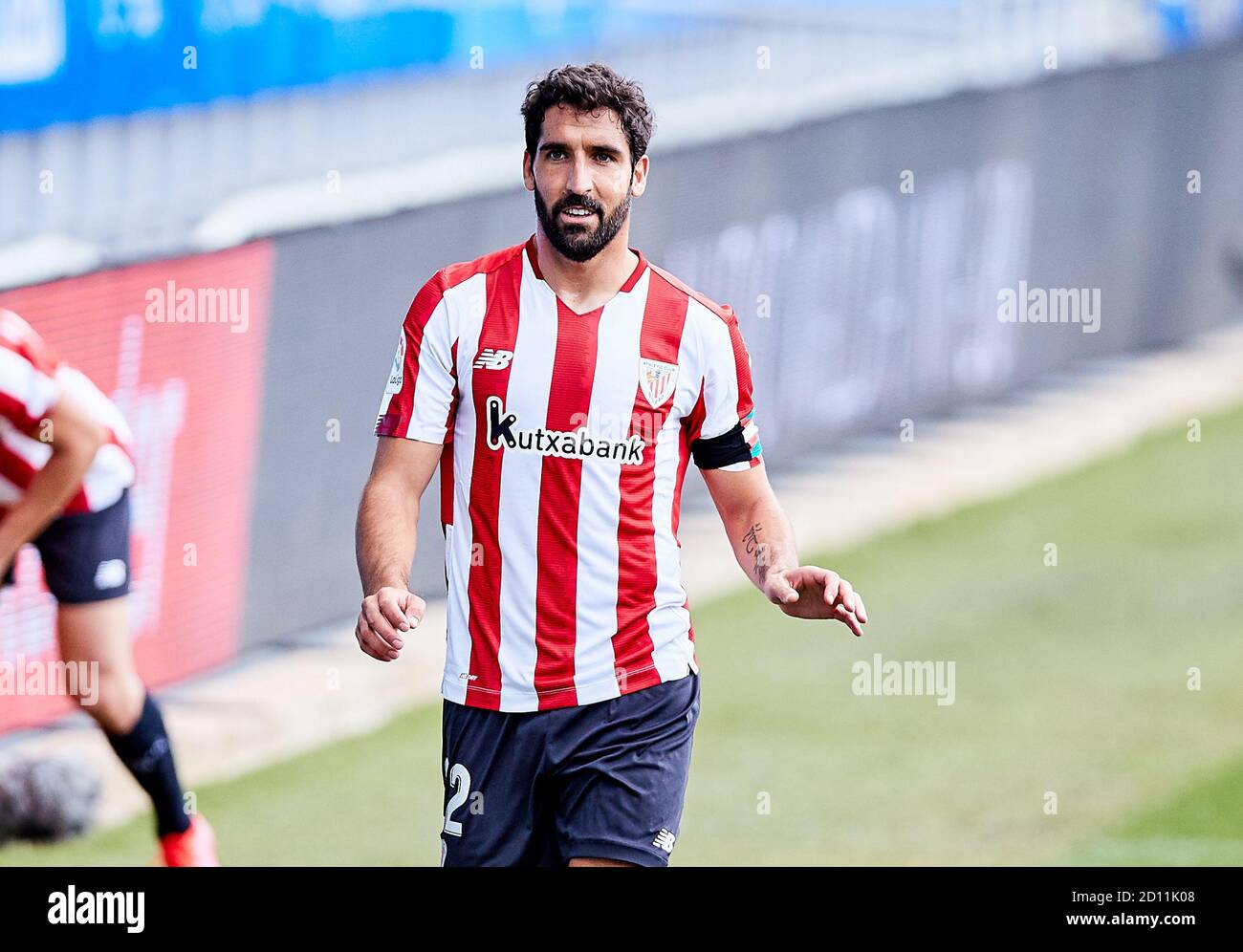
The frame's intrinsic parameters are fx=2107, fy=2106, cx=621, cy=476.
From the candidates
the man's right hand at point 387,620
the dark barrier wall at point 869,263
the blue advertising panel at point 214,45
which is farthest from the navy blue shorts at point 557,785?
the dark barrier wall at point 869,263

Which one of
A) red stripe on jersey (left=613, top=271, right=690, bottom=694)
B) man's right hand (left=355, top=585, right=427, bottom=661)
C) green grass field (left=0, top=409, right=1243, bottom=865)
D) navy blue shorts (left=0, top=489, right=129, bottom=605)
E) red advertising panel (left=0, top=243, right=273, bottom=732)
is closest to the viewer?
man's right hand (left=355, top=585, right=427, bottom=661)

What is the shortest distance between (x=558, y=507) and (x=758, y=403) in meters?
7.18

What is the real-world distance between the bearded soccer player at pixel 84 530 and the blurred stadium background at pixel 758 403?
55cm

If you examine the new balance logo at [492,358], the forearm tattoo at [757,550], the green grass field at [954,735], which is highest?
the new balance logo at [492,358]

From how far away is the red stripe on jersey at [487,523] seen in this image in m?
4.27

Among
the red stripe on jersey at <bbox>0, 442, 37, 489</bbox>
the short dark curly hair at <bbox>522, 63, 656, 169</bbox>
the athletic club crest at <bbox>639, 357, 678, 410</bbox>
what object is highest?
the short dark curly hair at <bbox>522, 63, 656, 169</bbox>

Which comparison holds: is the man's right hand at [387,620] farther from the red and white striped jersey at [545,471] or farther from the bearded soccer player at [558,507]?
the red and white striped jersey at [545,471]

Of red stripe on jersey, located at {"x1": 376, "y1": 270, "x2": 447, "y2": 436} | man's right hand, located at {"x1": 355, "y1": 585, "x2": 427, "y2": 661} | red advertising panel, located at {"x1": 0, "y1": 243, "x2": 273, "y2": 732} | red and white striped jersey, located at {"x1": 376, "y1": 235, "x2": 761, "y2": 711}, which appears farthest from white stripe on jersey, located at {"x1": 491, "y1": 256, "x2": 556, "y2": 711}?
red advertising panel, located at {"x1": 0, "y1": 243, "x2": 273, "y2": 732}

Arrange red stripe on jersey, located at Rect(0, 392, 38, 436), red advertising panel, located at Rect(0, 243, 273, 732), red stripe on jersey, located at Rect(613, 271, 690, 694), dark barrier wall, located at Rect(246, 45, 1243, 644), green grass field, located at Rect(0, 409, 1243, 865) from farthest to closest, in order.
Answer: dark barrier wall, located at Rect(246, 45, 1243, 644) < green grass field, located at Rect(0, 409, 1243, 865) < red advertising panel, located at Rect(0, 243, 273, 732) < red stripe on jersey, located at Rect(0, 392, 38, 436) < red stripe on jersey, located at Rect(613, 271, 690, 694)

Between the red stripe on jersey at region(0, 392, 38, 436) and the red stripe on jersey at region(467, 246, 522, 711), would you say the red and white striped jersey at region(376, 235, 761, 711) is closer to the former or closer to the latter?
the red stripe on jersey at region(467, 246, 522, 711)

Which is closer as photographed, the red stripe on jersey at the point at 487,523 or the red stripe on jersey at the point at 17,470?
the red stripe on jersey at the point at 487,523

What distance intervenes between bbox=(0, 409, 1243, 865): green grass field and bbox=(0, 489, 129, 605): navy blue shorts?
93 centimetres

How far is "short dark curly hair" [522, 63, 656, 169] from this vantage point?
421 cm

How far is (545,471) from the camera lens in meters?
4.26
